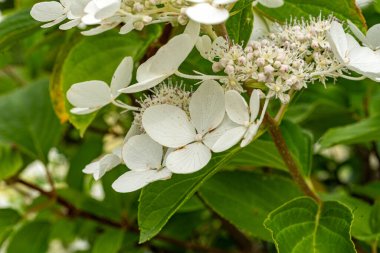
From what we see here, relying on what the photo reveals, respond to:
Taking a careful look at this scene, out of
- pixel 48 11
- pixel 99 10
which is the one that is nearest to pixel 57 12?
pixel 48 11

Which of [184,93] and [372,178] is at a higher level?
[184,93]

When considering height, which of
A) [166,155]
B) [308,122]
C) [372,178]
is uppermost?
[166,155]

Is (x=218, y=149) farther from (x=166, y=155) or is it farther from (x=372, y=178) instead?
(x=372, y=178)

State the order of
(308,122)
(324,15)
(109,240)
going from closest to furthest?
(324,15) → (109,240) → (308,122)

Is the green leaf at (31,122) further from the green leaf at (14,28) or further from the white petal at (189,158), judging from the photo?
the white petal at (189,158)

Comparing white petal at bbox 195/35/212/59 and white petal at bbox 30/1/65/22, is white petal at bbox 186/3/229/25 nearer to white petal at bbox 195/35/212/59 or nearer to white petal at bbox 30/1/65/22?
white petal at bbox 195/35/212/59

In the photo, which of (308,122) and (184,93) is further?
(308,122)

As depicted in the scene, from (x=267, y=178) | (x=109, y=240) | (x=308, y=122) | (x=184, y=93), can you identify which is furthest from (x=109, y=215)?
(x=184, y=93)

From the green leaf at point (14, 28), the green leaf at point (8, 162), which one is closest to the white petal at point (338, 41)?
the green leaf at point (14, 28)

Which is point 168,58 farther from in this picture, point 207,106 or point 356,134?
point 356,134
